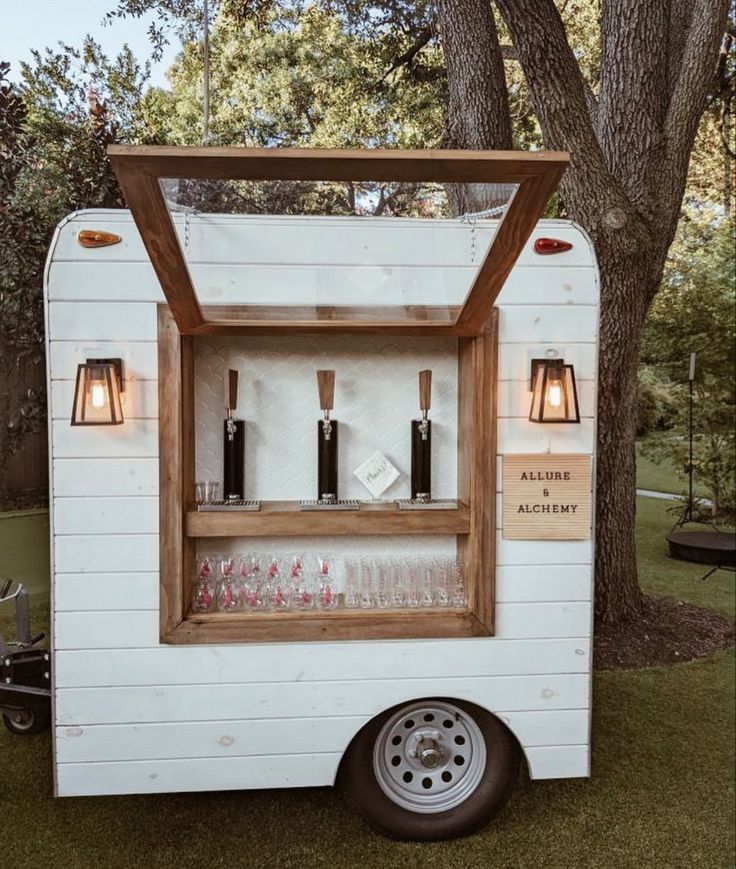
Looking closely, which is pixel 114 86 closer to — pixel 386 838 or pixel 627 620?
pixel 386 838

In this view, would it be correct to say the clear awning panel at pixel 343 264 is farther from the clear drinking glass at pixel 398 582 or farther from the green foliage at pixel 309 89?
the green foliage at pixel 309 89

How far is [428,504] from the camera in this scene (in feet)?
7.09

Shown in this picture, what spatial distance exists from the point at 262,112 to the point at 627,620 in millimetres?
4472

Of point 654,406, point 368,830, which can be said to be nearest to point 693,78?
point 368,830

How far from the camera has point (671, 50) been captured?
151 inches

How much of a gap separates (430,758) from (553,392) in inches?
46.9

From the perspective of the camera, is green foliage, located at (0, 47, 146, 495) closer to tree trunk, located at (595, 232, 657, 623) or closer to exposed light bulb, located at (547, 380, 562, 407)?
exposed light bulb, located at (547, 380, 562, 407)

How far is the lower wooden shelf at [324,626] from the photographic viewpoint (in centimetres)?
199

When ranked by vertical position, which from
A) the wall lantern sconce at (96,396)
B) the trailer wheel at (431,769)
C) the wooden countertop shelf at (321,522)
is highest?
the wall lantern sconce at (96,396)

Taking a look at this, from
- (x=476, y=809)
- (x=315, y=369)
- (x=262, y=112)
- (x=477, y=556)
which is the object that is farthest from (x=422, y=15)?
(x=476, y=809)

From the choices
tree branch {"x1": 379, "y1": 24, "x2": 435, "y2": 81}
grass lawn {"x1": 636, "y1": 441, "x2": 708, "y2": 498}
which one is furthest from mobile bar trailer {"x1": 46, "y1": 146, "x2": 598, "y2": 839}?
grass lawn {"x1": 636, "y1": 441, "x2": 708, "y2": 498}

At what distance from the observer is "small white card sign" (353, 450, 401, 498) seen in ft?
7.53

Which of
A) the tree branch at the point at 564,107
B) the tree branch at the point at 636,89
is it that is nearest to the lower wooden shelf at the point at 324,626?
the tree branch at the point at 564,107

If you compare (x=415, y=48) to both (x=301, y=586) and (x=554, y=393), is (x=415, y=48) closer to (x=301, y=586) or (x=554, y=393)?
(x=554, y=393)
